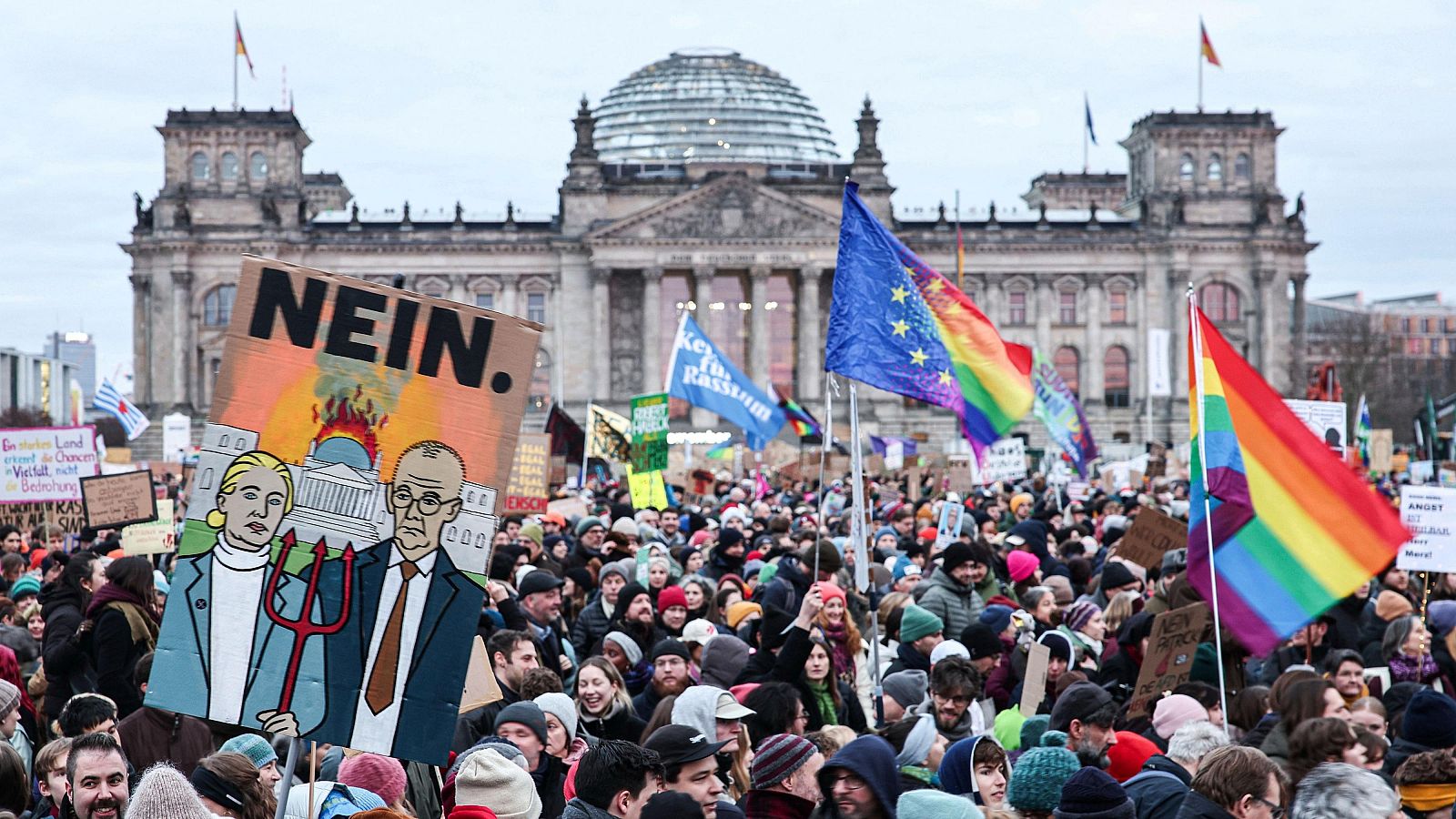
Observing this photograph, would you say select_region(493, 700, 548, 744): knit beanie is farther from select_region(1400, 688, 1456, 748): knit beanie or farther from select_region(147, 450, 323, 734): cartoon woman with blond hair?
select_region(1400, 688, 1456, 748): knit beanie

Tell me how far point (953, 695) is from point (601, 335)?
71.1 metres

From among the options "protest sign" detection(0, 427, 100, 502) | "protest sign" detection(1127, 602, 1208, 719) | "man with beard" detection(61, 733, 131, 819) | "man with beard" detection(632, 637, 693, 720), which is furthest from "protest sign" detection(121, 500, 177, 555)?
"man with beard" detection(61, 733, 131, 819)

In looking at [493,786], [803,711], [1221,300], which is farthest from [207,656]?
[1221,300]

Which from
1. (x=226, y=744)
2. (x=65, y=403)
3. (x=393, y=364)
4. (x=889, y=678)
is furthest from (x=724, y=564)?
(x=65, y=403)

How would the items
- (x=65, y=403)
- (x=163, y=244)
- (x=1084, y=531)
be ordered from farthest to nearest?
(x=65, y=403)
(x=163, y=244)
(x=1084, y=531)

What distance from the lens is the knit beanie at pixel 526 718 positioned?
7855 mm

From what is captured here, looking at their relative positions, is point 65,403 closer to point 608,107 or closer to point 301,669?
point 608,107

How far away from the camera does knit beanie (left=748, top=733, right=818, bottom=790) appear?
21.4ft

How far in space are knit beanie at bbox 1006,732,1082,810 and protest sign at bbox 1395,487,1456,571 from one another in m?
6.88

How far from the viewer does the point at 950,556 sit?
12172 mm

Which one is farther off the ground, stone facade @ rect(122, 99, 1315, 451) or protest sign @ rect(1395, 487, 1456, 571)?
stone facade @ rect(122, 99, 1315, 451)

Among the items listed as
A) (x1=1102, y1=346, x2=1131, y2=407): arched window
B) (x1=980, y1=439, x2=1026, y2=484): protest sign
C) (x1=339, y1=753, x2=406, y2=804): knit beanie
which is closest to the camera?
(x1=339, y1=753, x2=406, y2=804): knit beanie

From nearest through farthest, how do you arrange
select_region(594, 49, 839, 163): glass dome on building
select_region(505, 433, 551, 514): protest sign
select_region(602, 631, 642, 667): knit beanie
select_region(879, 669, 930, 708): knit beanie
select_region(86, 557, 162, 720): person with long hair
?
select_region(879, 669, 930, 708): knit beanie
select_region(86, 557, 162, 720): person with long hair
select_region(602, 631, 642, 667): knit beanie
select_region(505, 433, 551, 514): protest sign
select_region(594, 49, 839, 163): glass dome on building

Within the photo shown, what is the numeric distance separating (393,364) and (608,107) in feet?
317
